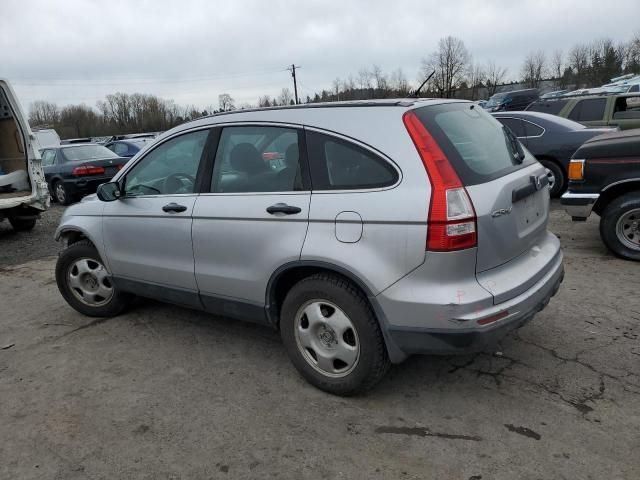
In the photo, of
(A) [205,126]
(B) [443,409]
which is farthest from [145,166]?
(B) [443,409]

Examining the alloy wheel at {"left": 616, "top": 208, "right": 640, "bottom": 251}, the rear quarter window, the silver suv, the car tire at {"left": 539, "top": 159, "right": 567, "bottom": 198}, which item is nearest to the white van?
the silver suv

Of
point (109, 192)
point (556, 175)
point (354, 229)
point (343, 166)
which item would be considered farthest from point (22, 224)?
point (556, 175)

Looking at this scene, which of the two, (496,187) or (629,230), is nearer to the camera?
(496,187)

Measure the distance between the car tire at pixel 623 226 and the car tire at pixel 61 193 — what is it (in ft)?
37.4

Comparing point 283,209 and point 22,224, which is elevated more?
point 283,209

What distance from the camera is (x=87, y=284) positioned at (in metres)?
4.72

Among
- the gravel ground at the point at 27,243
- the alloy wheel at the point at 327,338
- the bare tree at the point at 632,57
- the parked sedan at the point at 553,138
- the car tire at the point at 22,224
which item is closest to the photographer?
the alloy wheel at the point at 327,338

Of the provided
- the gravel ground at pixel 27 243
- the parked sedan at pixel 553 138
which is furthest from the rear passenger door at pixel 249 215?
the parked sedan at pixel 553 138

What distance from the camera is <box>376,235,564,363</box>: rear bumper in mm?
2652

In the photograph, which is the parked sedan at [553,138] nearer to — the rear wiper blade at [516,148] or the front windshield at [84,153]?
the rear wiper blade at [516,148]

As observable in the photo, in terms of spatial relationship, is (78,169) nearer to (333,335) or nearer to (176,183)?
(176,183)

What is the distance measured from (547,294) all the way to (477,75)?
60968mm

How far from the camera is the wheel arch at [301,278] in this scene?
2.85 meters

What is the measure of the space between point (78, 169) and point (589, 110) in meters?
11.5
